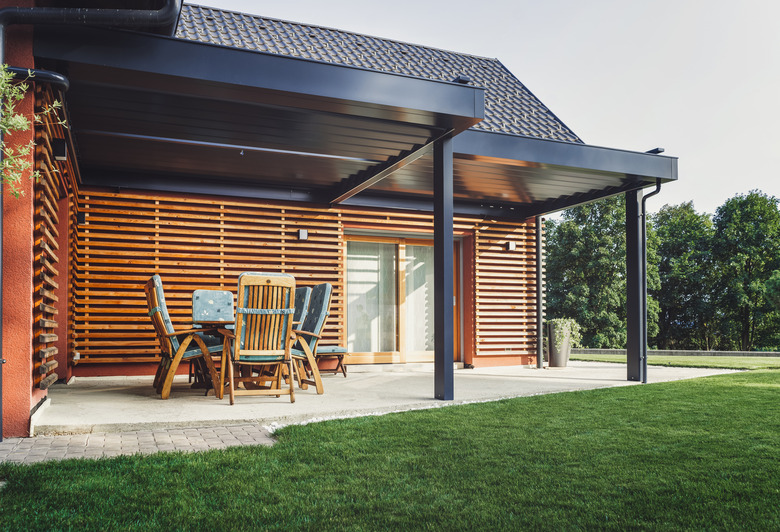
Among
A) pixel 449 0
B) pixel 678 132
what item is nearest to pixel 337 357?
pixel 449 0

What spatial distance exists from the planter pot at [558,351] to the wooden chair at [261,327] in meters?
5.76

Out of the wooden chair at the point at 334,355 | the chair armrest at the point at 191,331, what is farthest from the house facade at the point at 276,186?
the chair armrest at the point at 191,331

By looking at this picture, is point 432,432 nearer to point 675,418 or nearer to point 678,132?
point 675,418

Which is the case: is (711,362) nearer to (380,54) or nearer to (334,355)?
(334,355)

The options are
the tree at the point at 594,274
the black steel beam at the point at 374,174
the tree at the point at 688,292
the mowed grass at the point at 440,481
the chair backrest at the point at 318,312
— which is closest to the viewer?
the mowed grass at the point at 440,481

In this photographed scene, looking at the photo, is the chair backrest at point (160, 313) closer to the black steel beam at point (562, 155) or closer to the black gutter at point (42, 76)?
the black gutter at point (42, 76)

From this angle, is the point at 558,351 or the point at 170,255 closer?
the point at 170,255

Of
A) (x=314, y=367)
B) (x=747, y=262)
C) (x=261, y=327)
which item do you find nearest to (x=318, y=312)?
(x=314, y=367)

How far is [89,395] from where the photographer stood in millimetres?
5605

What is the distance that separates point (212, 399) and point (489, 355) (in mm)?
5247

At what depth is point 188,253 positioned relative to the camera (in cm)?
797

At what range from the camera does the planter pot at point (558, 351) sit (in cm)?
987

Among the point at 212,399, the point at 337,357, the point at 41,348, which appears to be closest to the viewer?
the point at 41,348

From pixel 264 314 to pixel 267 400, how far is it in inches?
32.1
